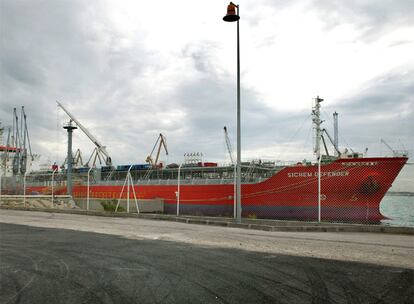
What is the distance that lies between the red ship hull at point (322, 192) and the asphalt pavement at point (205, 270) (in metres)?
12.1

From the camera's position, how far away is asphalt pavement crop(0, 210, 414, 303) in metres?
4.96

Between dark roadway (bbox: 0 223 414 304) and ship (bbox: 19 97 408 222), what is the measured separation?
1097 centimetres

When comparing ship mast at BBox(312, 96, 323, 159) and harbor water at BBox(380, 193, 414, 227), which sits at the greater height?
ship mast at BBox(312, 96, 323, 159)

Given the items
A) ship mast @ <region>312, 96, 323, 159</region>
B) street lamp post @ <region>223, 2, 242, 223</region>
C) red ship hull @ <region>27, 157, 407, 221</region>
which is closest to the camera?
street lamp post @ <region>223, 2, 242, 223</region>

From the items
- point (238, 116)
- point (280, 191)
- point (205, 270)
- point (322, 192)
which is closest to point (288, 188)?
point (280, 191)

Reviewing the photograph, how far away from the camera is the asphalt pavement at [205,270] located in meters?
4.96

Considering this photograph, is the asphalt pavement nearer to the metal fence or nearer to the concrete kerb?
the concrete kerb

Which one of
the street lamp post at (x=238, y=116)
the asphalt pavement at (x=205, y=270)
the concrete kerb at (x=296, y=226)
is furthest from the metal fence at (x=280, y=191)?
the asphalt pavement at (x=205, y=270)

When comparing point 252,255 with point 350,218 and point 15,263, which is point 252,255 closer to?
point 15,263

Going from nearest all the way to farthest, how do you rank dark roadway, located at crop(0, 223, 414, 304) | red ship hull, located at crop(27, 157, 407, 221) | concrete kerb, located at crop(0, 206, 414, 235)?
dark roadway, located at crop(0, 223, 414, 304), concrete kerb, located at crop(0, 206, 414, 235), red ship hull, located at crop(27, 157, 407, 221)

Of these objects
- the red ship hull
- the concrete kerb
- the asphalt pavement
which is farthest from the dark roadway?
the red ship hull

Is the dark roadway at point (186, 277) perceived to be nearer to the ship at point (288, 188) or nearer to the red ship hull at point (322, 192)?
the ship at point (288, 188)

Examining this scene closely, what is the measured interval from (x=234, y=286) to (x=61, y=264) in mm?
3371

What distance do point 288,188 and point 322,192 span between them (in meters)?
3.17
